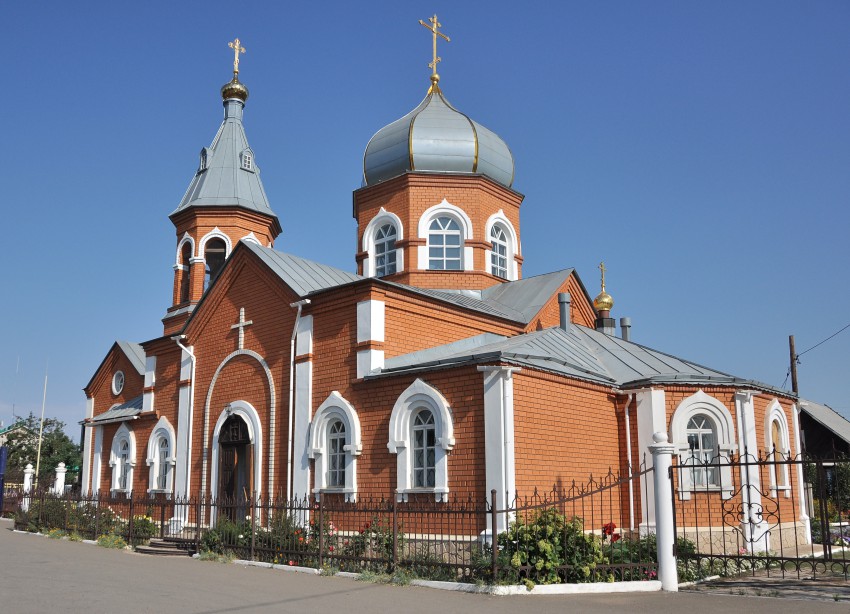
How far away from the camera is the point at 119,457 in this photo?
19797mm

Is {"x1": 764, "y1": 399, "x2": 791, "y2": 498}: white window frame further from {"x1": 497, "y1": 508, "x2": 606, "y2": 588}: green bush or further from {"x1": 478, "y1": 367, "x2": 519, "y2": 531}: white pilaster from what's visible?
{"x1": 497, "y1": 508, "x2": 606, "y2": 588}: green bush

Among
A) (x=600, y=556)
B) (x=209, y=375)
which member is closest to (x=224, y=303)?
(x=209, y=375)

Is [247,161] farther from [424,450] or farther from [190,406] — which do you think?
[424,450]

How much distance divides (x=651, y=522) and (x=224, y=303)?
30.3 ft

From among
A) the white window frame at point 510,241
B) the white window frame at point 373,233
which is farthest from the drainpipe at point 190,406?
the white window frame at point 510,241

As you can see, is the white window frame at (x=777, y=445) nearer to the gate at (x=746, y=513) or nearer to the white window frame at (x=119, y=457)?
the gate at (x=746, y=513)

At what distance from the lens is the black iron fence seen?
8977mm

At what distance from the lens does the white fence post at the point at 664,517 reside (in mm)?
8953

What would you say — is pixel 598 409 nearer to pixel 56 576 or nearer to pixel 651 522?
pixel 651 522

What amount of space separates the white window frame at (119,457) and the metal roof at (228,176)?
591 centimetres

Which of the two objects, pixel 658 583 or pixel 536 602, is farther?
pixel 658 583

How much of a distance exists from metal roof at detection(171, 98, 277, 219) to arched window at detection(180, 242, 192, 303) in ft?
3.40

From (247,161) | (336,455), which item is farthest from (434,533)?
(247,161)

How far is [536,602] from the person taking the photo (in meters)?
8.11
